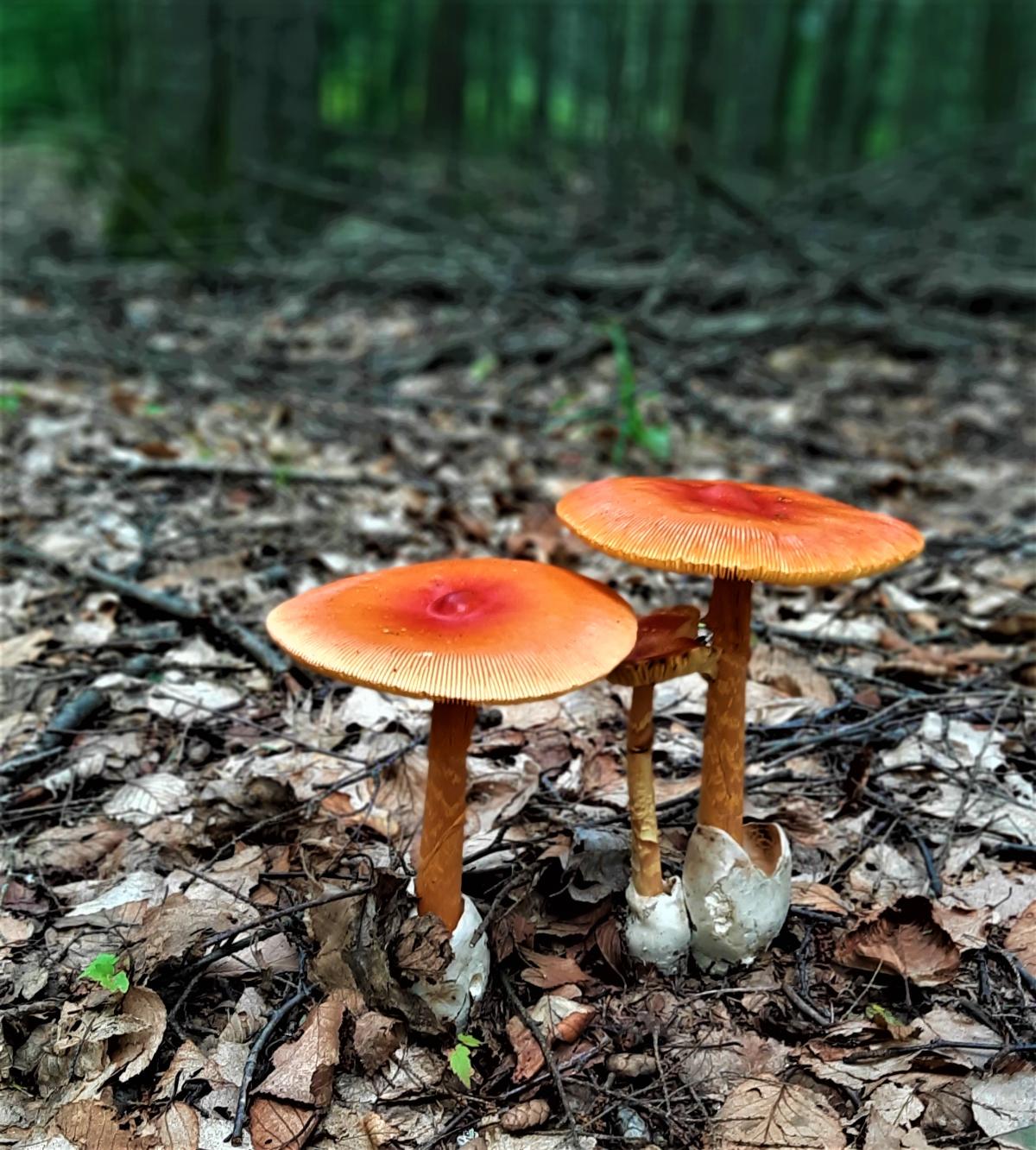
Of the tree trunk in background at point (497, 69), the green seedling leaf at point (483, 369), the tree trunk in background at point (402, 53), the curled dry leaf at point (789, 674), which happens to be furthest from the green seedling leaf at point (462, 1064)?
the tree trunk in background at point (497, 69)

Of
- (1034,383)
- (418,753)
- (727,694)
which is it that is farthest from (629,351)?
(727,694)

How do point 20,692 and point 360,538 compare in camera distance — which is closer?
point 20,692

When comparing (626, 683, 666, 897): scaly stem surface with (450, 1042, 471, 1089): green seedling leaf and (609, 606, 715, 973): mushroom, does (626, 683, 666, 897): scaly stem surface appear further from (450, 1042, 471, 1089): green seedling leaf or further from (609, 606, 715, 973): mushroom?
(450, 1042, 471, 1089): green seedling leaf

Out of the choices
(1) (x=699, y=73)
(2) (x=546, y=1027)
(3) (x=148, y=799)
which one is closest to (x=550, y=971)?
(2) (x=546, y=1027)

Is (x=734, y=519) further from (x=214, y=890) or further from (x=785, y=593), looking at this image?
(x=785, y=593)

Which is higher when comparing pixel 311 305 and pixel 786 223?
pixel 786 223

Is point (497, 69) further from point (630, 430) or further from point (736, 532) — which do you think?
point (736, 532)

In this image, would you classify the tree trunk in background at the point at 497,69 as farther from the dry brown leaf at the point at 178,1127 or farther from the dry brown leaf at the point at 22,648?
the dry brown leaf at the point at 178,1127
